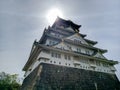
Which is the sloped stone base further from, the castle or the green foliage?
the green foliage

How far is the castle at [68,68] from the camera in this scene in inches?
592

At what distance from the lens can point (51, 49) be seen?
16.9 meters

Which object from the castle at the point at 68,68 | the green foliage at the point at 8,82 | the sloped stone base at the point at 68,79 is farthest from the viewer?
the green foliage at the point at 8,82

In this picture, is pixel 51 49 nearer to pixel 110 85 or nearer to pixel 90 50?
pixel 90 50

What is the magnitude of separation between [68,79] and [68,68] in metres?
1.80

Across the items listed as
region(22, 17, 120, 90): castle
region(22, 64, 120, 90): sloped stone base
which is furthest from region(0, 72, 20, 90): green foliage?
region(22, 64, 120, 90): sloped stone base

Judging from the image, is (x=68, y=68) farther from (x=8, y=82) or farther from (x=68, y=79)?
(x=8, y=82)

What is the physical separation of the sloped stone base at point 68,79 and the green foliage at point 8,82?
741 inches

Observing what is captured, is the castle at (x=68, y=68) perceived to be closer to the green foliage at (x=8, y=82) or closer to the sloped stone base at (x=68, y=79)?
the sloped stone base at (x=68, y=79)

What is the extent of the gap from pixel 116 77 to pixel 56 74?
48.9 feet

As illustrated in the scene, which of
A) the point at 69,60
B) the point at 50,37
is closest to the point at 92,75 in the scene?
the point at 69,60

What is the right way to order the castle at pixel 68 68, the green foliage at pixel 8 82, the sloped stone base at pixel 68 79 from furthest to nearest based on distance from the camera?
the green foliage at pixel 8 82 → the castle at pixel 68 68 → the sloped stone base at pixel 68 79

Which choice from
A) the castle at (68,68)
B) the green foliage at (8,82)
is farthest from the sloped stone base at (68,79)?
the green foliage at (8,82)

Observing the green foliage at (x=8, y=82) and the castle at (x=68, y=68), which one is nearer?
the castle at (x=68, y=68)
